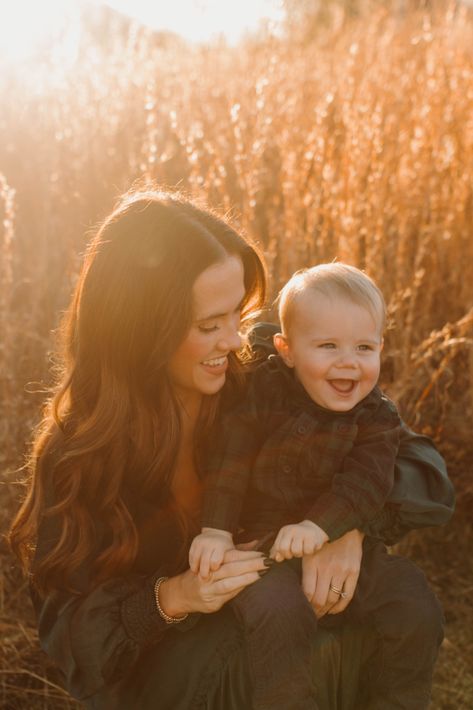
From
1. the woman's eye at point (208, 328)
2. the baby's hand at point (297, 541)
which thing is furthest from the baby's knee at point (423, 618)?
the woman's eye at point (208, 328)

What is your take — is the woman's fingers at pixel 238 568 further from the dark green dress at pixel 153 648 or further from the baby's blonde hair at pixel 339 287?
the baby's blonde hair at pixel 339 287

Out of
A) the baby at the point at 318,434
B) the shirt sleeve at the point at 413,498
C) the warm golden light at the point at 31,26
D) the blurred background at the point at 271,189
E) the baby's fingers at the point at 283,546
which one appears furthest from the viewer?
the warm golden light at the point at 31,26

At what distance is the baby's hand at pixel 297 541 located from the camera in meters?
1.70

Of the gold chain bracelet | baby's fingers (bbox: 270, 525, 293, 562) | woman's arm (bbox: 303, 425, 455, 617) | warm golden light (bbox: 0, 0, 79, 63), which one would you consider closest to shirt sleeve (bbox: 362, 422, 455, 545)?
woman's arm (bbox: 303, 425, 455, 617)

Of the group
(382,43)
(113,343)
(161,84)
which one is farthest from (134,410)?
(382,43)

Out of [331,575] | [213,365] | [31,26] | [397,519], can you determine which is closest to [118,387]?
[213,365]

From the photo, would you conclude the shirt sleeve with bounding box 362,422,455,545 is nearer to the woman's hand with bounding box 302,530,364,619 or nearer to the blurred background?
the woman's hand with bounding box 302,530,364,619

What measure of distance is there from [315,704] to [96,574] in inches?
20.8

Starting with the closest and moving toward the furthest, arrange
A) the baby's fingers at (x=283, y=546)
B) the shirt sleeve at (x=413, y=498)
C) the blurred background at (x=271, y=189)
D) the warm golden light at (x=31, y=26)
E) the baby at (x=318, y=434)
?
1. the baby's fingers at (x=283, y=546)
2. the baby at (x=318, y=434)
3. the shirt sleeve at (x=413, y=498)
4. the blurred background at (x=271, y=189)
5. the warm golden light at (x=31, y=26)

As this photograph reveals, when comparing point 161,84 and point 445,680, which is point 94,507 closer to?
point 445,680

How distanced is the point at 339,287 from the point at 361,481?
42cm

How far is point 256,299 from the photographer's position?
2.06 m

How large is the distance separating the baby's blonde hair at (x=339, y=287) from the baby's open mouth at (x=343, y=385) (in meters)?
0.14

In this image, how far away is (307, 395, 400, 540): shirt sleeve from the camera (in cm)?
175
